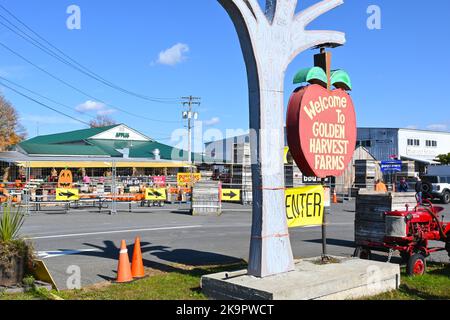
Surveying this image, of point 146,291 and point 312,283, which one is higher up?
point 312,283

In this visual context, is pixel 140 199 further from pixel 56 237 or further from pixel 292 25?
pixel 292 25

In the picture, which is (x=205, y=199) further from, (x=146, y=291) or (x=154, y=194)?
(x=146, y=291)

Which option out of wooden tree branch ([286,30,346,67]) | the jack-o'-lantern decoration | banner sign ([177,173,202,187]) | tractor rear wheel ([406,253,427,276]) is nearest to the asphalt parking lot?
tractor rear wheel ([406,253,427,276])

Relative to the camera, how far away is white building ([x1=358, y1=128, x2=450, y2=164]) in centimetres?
6875

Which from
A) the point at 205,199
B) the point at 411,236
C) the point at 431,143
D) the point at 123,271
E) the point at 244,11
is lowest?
the point at 123,271

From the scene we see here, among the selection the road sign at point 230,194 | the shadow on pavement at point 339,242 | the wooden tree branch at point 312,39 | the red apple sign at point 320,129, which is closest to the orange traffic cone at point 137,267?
the red apple sign at point 320,129

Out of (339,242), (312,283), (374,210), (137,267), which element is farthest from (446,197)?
(312,283)

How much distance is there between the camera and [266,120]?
6867mm

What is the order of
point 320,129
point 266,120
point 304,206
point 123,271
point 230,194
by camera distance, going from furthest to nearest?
1. point 230,194
2. point 123,271
3. point 304,206
4. point 320,129
5. point 266,120

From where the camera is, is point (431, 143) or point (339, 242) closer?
point (339, 242)

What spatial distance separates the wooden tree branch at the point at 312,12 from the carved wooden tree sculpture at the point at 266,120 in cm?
36

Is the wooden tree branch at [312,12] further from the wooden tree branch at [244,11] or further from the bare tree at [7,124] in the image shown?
the bare tree at [7,124]

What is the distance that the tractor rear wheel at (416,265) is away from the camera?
8477 millimetres

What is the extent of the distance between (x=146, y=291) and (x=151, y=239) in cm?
625
